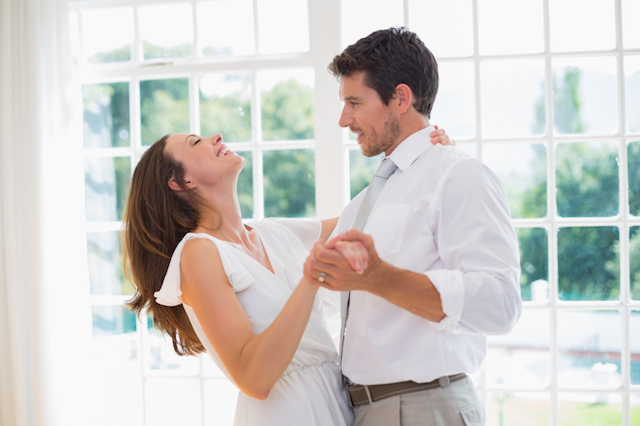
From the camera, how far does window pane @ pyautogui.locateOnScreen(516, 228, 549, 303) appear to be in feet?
8.21

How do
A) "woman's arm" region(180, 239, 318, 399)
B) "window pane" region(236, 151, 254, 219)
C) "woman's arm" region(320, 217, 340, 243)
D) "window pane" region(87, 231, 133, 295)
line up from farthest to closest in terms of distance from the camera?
"window pane" region(236, 151, 254, 219) → "window pane" region(87, 231, 133, 295) → "woman's arm" region(320, 217, 340, 243) → "woman's arm" region(180, 239, 318, 399)

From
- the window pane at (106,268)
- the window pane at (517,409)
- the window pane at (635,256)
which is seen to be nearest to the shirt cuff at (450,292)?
the window pane at (517,409)

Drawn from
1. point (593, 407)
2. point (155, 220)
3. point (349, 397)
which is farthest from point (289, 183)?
point (349, 397)

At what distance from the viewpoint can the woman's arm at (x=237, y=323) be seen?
1.33 metres

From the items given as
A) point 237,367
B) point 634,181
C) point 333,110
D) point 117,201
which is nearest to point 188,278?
point 237,367

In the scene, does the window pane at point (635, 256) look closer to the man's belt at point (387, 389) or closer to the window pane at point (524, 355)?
the window pane at point (524, 355)

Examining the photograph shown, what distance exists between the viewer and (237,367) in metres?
1.37

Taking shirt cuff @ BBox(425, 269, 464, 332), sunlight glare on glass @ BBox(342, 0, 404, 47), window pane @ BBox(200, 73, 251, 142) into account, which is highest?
sunlight glare on glass @ BBox(342, 0, 404, 47)

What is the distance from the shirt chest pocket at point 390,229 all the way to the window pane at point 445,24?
1361 millimetres

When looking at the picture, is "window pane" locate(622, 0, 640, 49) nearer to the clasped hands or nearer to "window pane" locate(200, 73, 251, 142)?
"window pane" locate(200, 73, 251, 142)

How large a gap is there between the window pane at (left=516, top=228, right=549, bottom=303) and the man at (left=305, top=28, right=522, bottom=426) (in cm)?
121

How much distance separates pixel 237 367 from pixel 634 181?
2084mm

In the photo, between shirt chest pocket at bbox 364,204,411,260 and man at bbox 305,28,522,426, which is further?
shirt chest pocket at bbox 364,204,411,260

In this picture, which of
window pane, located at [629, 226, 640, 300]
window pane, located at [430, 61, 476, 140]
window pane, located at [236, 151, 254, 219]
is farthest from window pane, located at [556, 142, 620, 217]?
window pane, located at [236, 151, 254, 219]
